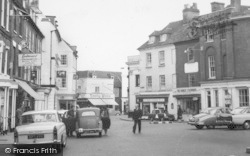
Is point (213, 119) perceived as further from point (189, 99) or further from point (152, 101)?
point (152, 101)

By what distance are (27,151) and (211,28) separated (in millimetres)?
30940

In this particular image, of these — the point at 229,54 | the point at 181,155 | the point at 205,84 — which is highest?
the point at 229,54

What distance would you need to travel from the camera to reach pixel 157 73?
167 feet

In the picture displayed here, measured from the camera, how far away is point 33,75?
31.4 metres

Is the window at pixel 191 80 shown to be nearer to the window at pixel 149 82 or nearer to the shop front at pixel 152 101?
the shop front at pixel 152 101

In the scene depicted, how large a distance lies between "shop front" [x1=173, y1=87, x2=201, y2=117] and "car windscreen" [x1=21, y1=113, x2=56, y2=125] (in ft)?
97.7

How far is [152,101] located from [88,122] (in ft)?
101

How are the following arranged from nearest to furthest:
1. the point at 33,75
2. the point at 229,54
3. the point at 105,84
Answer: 1. the point at 33,75
2. the point at 229,54
3. the point at 105,84

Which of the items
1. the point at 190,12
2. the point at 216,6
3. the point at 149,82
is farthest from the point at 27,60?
the point at 190,12

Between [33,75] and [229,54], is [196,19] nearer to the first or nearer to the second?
[229,54]

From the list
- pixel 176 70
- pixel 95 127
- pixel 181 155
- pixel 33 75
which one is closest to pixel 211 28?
pixel 176 70

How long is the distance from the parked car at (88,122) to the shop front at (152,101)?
2862 cm

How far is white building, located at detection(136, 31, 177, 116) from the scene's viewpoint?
48.6m

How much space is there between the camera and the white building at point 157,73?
48.6 m
